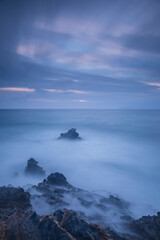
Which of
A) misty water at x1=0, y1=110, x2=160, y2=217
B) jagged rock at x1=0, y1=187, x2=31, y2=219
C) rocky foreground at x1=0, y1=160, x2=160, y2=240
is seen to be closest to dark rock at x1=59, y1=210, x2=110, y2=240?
rocky foreground at x1=0, y1=160, x2=160, y2=240

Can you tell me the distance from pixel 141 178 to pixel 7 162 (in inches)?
654

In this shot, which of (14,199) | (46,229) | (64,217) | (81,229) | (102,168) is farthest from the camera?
(102,168)

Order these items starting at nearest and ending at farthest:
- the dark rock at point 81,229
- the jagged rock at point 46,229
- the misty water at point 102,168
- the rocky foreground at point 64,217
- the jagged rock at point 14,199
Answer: the jagged rock at point 46,229 → the rocky foreground at point 64,217 → the dark rock at point 81,229 → the jagged rock at point 14,199 → the misty water at point 102,168

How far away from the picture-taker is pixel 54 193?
8883 millimetres

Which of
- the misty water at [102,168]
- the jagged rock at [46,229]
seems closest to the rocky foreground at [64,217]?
the jagged rock at [46,229]

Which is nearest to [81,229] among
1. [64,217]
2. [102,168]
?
[64,217]

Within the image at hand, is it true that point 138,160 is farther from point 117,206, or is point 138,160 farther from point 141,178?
point 117,206

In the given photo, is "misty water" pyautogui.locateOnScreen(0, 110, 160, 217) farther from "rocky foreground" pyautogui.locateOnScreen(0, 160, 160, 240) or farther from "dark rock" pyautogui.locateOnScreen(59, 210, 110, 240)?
"dark rock" pyautogui.locateOnScreen(59, 210, 110, 240)

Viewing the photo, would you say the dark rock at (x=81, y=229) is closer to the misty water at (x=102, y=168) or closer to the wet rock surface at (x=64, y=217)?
the wet rock surface at (x=64, y=217)

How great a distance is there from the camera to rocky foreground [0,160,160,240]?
374 centimetres

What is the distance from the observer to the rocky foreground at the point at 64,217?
3736mm

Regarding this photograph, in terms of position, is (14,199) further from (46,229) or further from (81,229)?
(81,229)

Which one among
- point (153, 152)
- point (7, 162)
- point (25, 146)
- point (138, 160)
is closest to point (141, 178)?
point (138, 160)

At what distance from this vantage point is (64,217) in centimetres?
444
